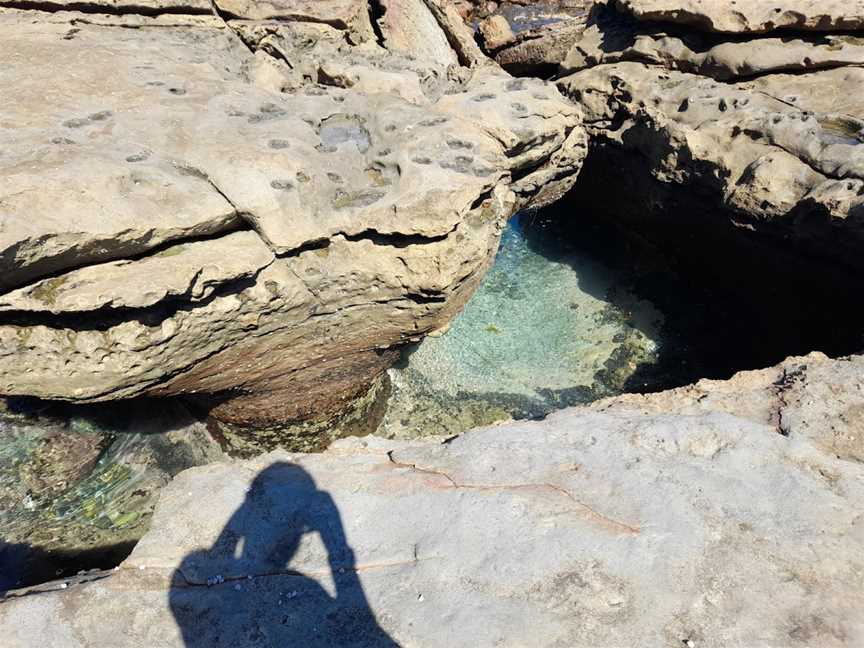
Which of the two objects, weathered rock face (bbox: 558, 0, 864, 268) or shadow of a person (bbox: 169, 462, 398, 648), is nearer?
shadow of a person (bbox: 169, 462, 398, 648)

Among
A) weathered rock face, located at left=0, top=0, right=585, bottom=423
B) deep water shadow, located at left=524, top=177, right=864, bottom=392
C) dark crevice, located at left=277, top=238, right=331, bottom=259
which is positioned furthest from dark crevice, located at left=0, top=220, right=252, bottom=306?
deep water shadow, located at left=524, top=177, right=864, bottom=392

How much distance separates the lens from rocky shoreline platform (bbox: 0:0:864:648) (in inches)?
90.8

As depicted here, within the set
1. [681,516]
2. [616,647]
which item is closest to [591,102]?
[681,516]

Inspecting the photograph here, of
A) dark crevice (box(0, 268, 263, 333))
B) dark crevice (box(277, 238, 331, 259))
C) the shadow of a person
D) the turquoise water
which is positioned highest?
dark crevice (box(277, 238, 331, 259))

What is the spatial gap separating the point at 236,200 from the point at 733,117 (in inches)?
136

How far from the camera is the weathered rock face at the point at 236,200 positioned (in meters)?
2.59

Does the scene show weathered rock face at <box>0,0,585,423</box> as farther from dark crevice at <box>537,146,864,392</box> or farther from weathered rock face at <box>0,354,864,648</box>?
dark crevice at <box>537,146,864,392</box>

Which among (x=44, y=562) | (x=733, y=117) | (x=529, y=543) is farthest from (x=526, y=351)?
(x=44, y=562)

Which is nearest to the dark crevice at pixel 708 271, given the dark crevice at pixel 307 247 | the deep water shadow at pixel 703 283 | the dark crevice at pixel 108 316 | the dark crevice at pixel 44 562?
the deep water shadow at pixel 703 283

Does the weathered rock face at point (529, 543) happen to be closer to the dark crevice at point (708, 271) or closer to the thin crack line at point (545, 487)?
the thin crack line at point (545, 487)

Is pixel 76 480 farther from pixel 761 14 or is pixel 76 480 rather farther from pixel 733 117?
pixel 761 14

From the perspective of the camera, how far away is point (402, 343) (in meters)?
3.93

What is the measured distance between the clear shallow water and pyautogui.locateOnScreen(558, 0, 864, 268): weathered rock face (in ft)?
2.77

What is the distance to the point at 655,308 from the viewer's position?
5.48 meters
